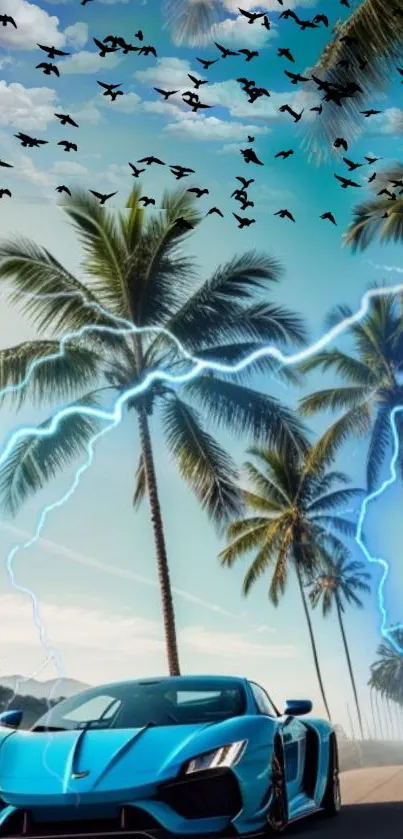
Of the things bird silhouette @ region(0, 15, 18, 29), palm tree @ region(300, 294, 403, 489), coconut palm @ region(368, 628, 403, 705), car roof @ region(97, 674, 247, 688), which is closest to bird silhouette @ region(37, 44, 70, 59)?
bird silhouette @ region(0, 15, 18, 29)

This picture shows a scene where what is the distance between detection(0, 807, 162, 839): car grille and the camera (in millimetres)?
5922

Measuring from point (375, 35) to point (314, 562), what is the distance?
30951 mm

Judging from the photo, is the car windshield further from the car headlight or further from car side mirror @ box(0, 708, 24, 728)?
the car headlight

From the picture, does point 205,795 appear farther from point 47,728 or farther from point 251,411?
point 251,411

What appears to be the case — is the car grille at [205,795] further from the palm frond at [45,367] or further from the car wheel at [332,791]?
the palm frond at [45,367]

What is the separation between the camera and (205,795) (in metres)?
6.08

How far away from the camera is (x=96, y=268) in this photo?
86.2ft

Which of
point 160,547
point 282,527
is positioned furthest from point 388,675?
point 160,547

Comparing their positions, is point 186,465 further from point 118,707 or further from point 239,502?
point 118,707

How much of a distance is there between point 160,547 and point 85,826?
1813 cm

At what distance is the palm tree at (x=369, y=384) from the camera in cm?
3325

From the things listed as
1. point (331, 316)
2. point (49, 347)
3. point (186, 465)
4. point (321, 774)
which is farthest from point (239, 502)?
point (321, 774)

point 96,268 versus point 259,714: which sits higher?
point 96,268

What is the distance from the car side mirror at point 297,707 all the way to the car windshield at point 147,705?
38 cm
